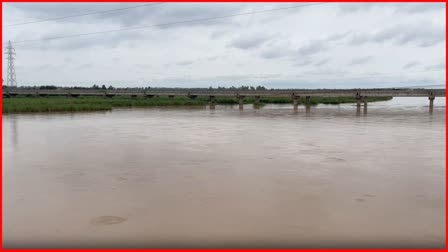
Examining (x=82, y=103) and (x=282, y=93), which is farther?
(x=282, y=93)

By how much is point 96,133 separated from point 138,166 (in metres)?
11.4

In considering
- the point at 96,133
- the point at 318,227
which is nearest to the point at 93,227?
the point at 318,227

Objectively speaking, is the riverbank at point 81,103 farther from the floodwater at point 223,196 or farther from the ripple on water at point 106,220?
the ripple on water at point 106,220

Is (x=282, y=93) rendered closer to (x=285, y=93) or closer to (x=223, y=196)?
(x=285, y=93)

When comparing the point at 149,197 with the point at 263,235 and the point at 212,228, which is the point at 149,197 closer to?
the point at 212,228

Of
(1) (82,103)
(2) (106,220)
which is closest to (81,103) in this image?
(1) (82,103)

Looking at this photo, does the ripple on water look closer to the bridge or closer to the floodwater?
the floodwater

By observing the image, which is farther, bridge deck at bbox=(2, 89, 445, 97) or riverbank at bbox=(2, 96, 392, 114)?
bridge deck at bbox=(2, 89, 445, 97)

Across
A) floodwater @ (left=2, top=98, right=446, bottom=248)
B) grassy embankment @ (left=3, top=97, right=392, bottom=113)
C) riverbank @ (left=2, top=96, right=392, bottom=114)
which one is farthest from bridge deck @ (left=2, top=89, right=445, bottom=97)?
floodwater @ (left=2, top=98, right=446, bottom=248)

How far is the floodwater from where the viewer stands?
6973mm

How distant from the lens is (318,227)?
7352 mm

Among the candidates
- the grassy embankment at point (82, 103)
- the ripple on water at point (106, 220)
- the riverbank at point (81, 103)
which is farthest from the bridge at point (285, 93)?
the ripple on water at point (106, 220)

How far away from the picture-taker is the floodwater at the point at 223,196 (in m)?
6.97

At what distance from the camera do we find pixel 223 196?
9.39 meters
